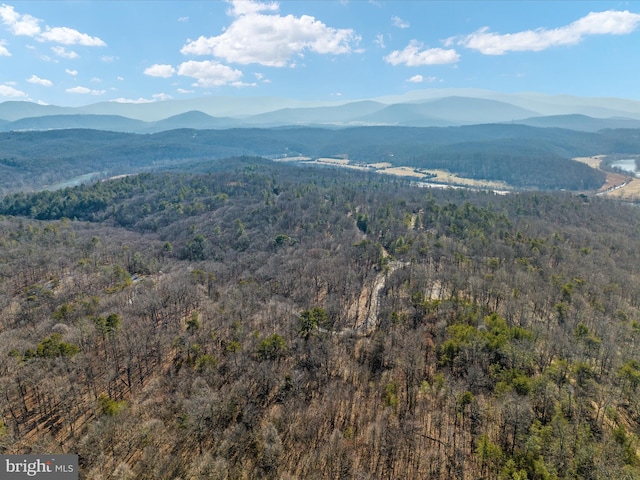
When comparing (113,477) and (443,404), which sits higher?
(113,477)

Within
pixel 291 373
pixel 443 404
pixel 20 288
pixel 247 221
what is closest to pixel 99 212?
pixel 247 221

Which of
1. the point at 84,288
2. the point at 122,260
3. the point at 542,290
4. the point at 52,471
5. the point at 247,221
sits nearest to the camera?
the point at 52,471

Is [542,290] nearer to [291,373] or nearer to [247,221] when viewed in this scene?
[291,373]

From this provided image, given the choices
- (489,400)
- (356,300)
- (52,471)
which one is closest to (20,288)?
(52,471)

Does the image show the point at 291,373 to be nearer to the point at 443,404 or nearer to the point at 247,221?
the point at 443,404

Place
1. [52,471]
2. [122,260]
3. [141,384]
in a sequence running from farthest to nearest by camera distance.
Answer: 1. [122,260]
2. [141,384]
3. [52,471]

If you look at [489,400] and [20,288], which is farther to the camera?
[20,288]
